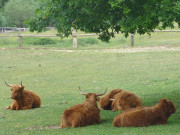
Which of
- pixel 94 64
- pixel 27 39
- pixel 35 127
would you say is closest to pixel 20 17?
pixel 27 39

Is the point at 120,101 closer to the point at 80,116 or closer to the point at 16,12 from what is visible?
the point at 80,116

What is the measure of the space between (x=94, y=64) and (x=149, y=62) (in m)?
3.10

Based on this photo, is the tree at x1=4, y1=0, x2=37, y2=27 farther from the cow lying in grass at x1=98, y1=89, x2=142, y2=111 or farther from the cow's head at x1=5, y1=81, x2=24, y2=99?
the cow lying in grass at x1=98, y1=89, x2=142, y2=111

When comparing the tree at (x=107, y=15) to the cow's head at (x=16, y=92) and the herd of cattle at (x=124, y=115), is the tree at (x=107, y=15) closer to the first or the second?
the herd of cattle at (x=124, y=115)

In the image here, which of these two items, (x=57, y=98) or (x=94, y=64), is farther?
(x=94, y=64)

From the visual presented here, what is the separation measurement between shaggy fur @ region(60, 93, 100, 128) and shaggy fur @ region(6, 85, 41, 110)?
3085 mm

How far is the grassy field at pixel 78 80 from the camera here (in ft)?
31.4

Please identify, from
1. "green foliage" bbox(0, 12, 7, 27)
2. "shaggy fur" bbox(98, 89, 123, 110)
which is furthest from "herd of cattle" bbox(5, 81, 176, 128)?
"green foliage" bbox(0, 12, 7, 27)

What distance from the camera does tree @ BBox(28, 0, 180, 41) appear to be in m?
9.05

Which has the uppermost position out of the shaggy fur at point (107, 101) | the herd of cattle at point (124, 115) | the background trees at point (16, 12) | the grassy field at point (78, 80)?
the background trees at point (16, 12)

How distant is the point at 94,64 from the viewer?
23.8 meters

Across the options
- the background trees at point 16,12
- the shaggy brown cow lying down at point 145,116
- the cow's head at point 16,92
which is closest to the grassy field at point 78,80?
the shaggy brown cow lying down at point 145,116

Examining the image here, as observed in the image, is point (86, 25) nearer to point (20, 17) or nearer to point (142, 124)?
point (142, 124)

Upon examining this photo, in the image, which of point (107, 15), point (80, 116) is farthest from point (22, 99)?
point (107, 15)
